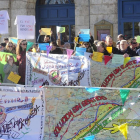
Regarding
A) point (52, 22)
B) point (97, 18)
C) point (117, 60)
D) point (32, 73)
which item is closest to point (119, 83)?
point (117, 60)

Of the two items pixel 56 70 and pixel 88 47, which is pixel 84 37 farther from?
pixel 56 70

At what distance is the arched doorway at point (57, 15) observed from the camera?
45.2ft

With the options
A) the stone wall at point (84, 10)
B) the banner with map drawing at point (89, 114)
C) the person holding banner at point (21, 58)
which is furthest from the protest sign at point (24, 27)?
the stone wall at point (84, 10)

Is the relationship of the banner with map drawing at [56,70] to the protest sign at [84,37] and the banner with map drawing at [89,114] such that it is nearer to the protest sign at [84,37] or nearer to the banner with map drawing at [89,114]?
the protest sign at [84,37]

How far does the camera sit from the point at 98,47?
781 centimetres

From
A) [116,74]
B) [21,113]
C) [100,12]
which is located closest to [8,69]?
[21,113]

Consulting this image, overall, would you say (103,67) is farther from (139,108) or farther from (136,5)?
(136,5)

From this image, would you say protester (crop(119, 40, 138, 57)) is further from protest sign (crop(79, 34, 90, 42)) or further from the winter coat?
the winter coat

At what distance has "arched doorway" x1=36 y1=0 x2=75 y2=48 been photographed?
13.8 meters

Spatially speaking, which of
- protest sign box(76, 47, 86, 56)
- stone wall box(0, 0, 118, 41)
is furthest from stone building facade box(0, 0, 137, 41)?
protest sign box(76, 47, 86, 56)

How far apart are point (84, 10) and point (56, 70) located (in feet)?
18.5

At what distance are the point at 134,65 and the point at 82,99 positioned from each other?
2.32 metres

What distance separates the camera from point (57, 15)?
14.0 m

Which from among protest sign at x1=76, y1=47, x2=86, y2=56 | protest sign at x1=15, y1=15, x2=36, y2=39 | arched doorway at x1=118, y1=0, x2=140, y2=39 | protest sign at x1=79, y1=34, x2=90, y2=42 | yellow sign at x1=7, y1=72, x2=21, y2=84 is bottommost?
yellow sign at x1=7, y1=72, x2=21, y2=84
